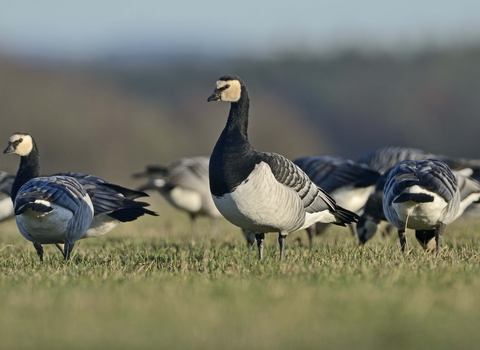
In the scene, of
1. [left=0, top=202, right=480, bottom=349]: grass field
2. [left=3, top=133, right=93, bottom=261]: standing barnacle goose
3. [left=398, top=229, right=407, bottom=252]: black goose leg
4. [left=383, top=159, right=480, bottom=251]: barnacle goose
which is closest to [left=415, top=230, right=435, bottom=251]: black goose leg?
[left=383, top=159, right=480, bottom=251]: barnacle goose

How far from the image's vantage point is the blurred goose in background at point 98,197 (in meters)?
8.08

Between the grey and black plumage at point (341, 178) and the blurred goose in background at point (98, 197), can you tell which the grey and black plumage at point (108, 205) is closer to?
the blurred goose in background at point (98, 197)

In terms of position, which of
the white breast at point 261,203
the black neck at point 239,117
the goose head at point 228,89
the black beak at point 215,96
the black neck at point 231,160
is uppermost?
the goose head at point 228,89

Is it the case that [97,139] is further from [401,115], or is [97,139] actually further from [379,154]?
[379,154]

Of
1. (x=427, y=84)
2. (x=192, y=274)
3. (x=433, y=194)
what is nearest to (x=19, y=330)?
(x=192, y=274)

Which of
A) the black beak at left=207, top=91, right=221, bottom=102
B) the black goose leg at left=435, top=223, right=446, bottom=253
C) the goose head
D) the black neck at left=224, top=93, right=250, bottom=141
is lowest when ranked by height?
the black goose leg at left=435, top=223, right=446, bottom=253

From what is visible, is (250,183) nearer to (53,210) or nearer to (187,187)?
(53,210)

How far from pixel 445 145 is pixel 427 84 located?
1179 cm

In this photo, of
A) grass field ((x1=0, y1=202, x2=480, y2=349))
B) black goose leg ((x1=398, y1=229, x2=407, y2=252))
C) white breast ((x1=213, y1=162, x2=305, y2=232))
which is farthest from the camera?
black goose leg ((x1=398, y1=229, x2=407, y2=252))

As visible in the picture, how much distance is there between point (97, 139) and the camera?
41438mm

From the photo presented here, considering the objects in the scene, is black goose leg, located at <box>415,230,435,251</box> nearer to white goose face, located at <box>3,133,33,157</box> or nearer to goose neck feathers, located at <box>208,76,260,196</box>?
goose neck feathers, located at <box>208,76,260,196</box>

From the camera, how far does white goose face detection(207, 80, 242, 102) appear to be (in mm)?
7648

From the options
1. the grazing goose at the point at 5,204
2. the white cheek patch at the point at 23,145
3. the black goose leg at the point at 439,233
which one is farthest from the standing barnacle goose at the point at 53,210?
the black goose leg at the point at 439,233

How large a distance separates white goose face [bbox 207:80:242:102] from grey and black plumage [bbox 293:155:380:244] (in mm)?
3346
